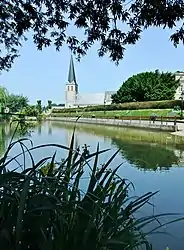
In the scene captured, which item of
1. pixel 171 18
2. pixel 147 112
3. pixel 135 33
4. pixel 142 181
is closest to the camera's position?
pixel 171 18

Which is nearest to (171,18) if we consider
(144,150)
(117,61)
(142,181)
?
(117,61)

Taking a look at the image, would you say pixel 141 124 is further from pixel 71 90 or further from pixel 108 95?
pixel 71 90

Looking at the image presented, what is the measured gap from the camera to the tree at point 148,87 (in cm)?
4953

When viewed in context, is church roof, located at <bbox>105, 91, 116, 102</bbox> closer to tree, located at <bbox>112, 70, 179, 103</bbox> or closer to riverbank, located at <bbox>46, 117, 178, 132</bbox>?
tree, located at <bbox>112, 70, 179, 103</bbox>

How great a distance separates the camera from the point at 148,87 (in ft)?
165

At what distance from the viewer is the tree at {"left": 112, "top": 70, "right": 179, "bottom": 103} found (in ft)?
163

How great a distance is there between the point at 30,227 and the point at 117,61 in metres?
2.97

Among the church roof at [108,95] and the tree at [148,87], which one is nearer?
the tree at [148,87]

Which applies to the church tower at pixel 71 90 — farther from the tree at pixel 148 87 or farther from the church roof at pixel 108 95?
the tree at pixel 148 87

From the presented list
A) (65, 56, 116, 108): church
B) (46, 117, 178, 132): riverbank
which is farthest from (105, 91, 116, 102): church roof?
(46, 117, 178, 132): riverbank

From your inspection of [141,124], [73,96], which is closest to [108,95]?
[73,96]

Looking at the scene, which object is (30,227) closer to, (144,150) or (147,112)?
(144,150)

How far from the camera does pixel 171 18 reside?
3.51 meters

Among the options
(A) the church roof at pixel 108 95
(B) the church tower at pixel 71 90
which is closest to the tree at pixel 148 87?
(A) the church roof at pixel 108 95
